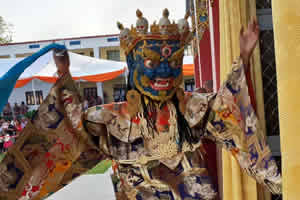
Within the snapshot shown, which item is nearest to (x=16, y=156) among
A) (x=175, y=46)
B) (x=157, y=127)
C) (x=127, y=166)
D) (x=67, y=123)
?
(x=67, y=123)

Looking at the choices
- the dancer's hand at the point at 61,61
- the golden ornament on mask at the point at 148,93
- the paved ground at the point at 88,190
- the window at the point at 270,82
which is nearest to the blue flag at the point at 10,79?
the dancer's hand at the point at 61,61

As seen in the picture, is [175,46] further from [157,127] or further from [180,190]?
[180,190]

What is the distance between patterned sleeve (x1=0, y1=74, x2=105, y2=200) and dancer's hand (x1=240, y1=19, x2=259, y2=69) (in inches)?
36.8

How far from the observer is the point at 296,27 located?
0.70m

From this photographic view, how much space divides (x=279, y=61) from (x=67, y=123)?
108 cm

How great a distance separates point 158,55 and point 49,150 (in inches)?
30.0

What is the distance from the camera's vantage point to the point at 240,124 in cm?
147

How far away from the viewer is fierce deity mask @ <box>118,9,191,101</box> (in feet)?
4.66

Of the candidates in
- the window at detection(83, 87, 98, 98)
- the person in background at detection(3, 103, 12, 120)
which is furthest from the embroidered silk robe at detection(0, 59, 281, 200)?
the window at detection(83, 87, 98, 98)

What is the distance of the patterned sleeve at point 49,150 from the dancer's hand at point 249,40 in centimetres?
94

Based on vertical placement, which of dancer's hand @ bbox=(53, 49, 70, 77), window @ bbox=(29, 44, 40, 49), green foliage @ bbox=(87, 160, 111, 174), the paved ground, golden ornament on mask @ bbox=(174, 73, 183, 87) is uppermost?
window @ bbox=(29, 44, 40, 49)

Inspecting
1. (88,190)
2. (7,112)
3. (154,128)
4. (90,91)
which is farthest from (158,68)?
(90,91)

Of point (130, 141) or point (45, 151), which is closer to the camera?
point (45, 151)

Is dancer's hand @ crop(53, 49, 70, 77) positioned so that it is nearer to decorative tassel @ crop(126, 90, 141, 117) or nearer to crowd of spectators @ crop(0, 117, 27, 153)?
decorative tassel @ crop(126, 90, 141, 117)
